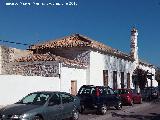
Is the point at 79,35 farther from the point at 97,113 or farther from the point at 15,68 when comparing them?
the point at 97,113

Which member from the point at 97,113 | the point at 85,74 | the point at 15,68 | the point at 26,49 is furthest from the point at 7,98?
the point at 26,49

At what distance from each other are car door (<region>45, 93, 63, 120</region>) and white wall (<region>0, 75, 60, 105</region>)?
20.1 feet

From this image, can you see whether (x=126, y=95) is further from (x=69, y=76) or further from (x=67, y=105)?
(x=67, y=105)

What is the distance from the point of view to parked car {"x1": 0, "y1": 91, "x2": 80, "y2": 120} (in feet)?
45.5

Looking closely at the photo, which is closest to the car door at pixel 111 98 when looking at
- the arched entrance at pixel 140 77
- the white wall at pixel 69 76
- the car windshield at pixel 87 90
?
the car windshield at pixel 87 90

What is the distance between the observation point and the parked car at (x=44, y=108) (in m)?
13.9

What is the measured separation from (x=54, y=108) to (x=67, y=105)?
136 centimetres

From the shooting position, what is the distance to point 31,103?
600 inches

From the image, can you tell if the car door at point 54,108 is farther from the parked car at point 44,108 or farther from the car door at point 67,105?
the car door at point 67,105

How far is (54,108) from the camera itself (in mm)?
15445

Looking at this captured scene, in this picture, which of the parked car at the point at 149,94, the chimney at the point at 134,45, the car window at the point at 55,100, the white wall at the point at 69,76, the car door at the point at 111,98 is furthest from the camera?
the chimney at the point at 134,45

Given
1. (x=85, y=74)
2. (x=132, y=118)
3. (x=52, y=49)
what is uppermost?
(x=52, y=49)

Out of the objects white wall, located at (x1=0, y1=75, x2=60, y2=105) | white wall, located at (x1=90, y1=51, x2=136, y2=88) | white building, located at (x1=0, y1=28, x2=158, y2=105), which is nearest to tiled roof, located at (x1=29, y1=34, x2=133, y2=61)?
white building, located at (x1=0, y1=28, x2=158, y2=105)

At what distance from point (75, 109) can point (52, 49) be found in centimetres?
Result: 1720
